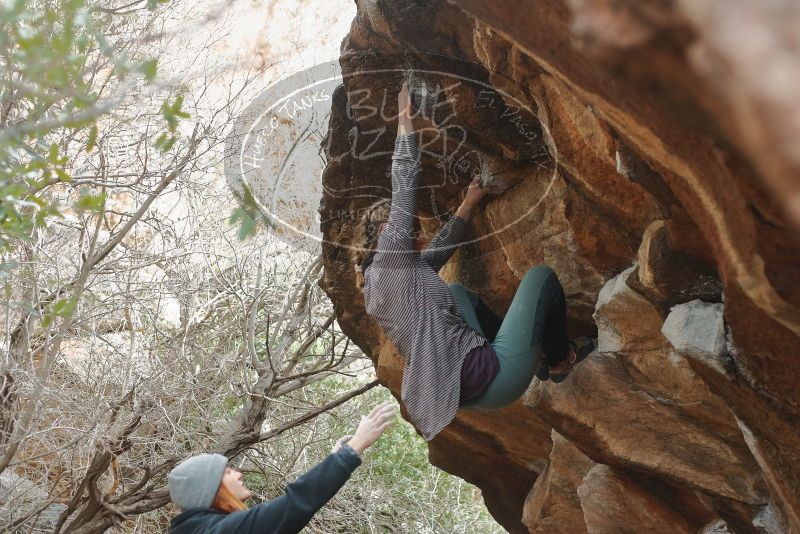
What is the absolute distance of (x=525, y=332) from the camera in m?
4.31

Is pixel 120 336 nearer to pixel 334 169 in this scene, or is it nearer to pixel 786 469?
pixel 334 169

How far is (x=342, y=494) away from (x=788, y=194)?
27.8 feet

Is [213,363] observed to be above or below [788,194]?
above

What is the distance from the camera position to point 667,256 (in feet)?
12.0

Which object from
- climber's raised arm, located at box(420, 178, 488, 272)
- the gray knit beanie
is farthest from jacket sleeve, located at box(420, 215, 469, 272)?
the gray knit beanie

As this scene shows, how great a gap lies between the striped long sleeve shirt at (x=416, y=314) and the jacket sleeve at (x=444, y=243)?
0.78ft

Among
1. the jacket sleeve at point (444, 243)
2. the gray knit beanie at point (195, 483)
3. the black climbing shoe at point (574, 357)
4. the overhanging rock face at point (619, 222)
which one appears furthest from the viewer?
the black climbing shoe at point (574, 357)

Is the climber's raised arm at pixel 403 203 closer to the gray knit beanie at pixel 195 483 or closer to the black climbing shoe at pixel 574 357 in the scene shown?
the black climbing shoe at pixel 574 357

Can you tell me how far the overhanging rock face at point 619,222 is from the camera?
4.07ft

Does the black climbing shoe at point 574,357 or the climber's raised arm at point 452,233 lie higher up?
the climber's raised arm at point 452,233

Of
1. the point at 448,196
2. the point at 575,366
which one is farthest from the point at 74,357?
the point at 575,366

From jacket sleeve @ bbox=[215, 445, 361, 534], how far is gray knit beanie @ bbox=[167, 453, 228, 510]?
0.62ft

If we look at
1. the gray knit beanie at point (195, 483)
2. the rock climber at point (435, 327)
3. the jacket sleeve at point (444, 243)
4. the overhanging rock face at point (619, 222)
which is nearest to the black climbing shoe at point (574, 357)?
the overhanging rock face at point (619, 222)

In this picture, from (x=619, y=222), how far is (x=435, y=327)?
1.13 m
